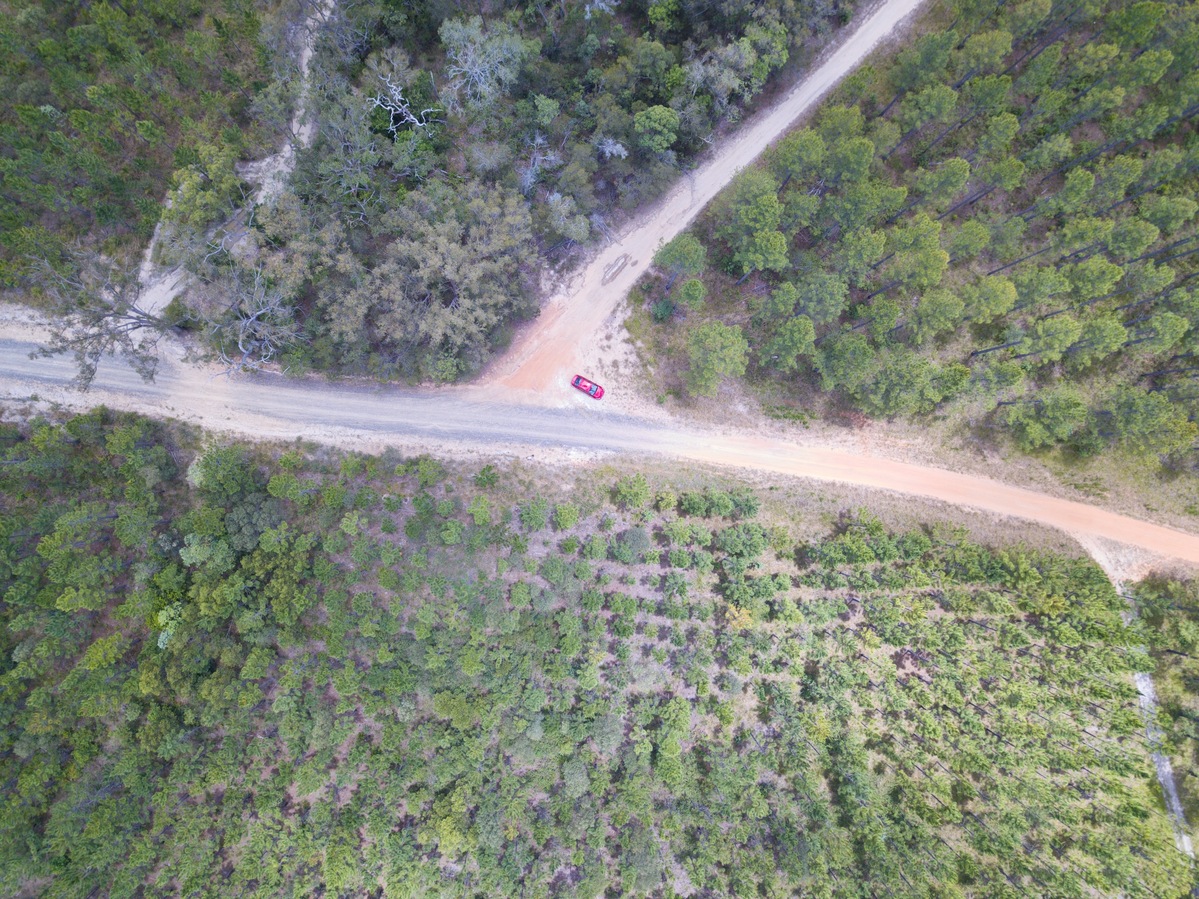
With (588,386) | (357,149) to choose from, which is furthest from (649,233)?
(357,149)

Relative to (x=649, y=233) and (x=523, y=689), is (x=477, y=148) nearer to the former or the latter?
(x=649, y=233)

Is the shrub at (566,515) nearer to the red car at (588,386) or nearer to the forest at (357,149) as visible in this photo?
the red car at (588,386)

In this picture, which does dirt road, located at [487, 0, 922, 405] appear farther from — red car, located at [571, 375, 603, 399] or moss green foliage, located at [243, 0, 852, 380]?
moss green foliage, located at [243, 0, 852, 380]

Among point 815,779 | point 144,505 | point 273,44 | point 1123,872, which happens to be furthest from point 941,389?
point 144,505

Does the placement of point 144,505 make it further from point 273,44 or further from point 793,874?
point 793,874

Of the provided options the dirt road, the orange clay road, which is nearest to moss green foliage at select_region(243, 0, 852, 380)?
the dirt road

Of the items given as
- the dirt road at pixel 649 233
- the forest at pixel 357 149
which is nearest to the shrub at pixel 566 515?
the dirt road at pixel 649 233

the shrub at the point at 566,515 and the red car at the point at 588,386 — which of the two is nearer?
the shrub at the point at 566,515
